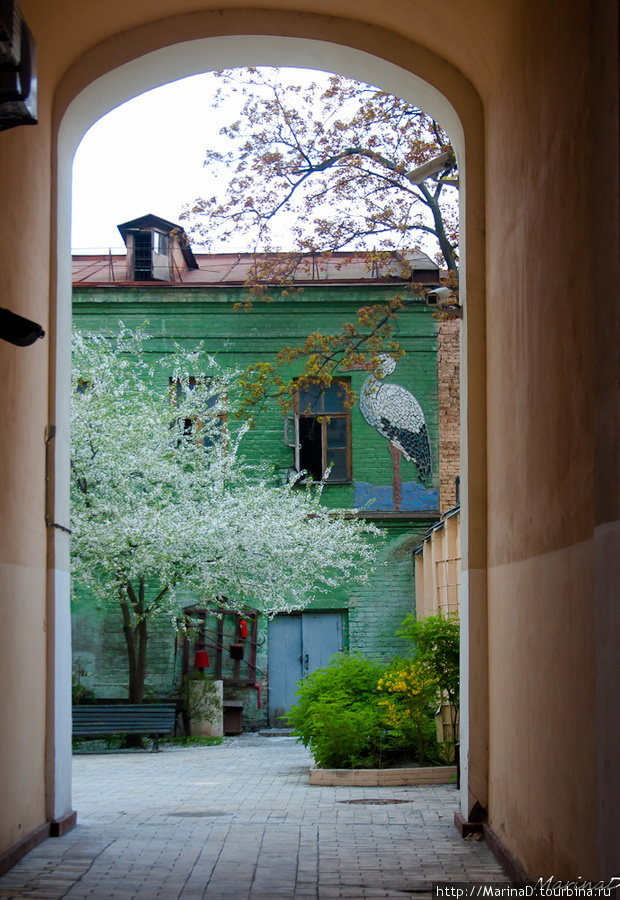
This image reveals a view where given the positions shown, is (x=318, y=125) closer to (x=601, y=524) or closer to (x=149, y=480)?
(x=149, y=480)

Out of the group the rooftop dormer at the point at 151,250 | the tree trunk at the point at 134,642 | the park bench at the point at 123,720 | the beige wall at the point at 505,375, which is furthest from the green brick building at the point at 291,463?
the beige wall at the point at 505,375

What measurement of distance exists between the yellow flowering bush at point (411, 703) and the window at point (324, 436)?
879 cm

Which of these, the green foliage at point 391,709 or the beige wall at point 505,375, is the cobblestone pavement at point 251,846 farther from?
the green foliage at point 391,709

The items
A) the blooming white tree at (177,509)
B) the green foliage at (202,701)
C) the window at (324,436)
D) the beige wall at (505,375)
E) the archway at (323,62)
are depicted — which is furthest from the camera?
the window at (324,436)

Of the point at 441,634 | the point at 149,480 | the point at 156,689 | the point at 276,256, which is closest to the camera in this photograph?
the point at 441,634

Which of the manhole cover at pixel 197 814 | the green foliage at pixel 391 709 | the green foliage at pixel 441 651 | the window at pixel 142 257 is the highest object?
the window at pixel 142 257

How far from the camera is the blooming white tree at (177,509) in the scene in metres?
15.6

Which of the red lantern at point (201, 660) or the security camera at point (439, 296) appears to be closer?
the security camera at point (439, 296)

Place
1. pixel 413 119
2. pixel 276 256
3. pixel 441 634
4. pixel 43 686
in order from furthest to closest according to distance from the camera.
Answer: pixel 276 256, pixel 413 119, pixel 441 634, pixel 43 686

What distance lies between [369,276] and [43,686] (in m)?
14.8

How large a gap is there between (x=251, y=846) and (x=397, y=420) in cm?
1316


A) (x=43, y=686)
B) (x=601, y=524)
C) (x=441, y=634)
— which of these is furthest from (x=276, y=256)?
(x=601, y=524)

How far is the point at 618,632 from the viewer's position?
314cm

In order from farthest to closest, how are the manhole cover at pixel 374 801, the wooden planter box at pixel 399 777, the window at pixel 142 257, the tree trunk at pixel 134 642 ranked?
the window at pixel 142 257, the tree trunk at pixel 134 642, the wooden planter box at pixel 399 777, the manhole cover at pixel 374 801
